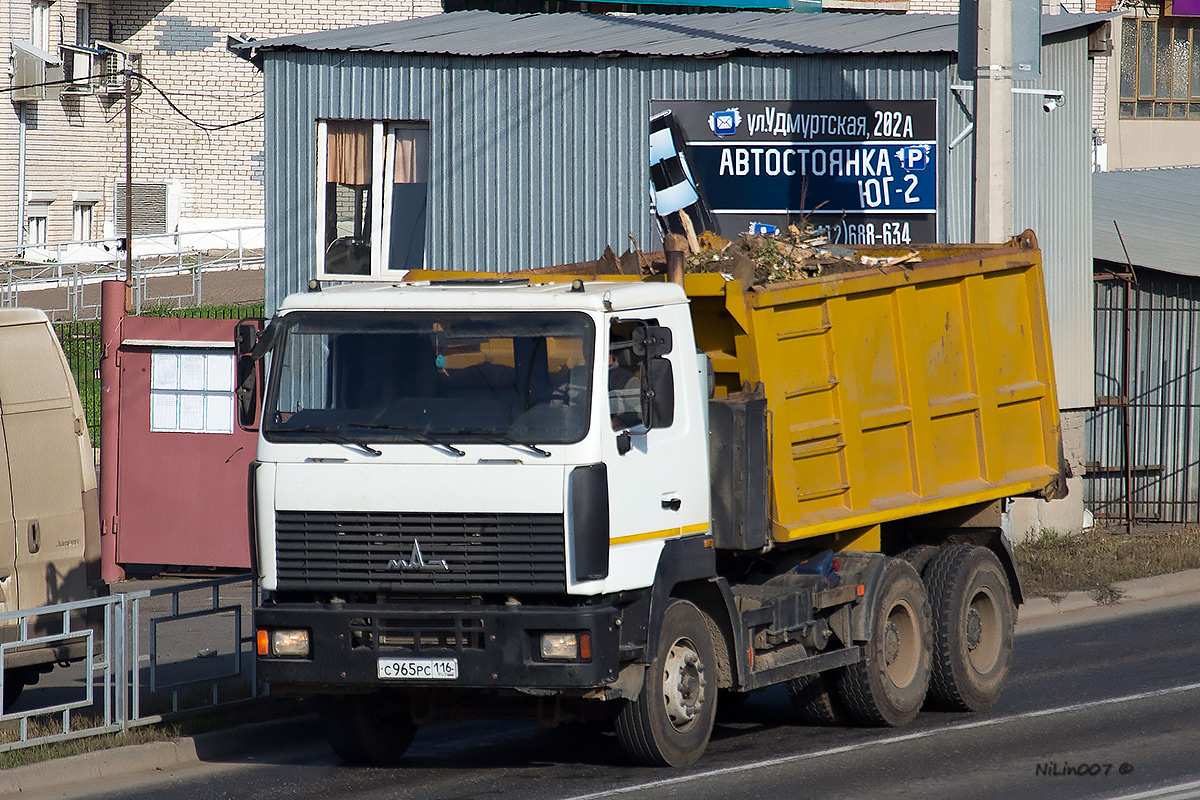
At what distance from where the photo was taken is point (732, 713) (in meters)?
10.3

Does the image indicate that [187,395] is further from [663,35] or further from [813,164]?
[663,35]

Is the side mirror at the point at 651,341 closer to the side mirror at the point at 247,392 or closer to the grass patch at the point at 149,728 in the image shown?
the side mirror at the point at 247,392

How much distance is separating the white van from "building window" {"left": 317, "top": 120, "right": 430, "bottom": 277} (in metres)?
7.96

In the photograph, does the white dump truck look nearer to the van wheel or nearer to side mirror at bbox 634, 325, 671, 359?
side mirror at bbox 634, 325, 671, 359

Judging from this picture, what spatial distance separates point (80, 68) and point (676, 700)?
35.4 meters

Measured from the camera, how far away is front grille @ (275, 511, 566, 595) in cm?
779

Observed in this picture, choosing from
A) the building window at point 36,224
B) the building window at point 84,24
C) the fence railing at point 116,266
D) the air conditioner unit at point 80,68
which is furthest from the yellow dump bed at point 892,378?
the building window at point 84,24

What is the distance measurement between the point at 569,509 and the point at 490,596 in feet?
2.04

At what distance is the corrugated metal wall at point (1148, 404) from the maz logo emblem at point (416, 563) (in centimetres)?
1282

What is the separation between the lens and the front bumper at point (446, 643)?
7.78 m

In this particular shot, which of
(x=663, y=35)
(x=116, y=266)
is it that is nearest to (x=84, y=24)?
(x=116, y=266)

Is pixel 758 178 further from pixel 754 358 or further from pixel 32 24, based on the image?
pixel 32 24

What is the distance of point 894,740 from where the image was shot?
935cm

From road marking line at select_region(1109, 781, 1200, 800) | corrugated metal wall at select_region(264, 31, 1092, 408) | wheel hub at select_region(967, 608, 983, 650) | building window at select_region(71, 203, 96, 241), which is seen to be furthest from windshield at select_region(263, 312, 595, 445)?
building window at select_region(71, 203, 96, 241)
